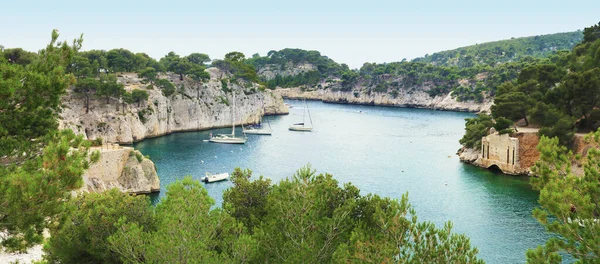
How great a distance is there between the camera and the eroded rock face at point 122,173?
33812 millimetres

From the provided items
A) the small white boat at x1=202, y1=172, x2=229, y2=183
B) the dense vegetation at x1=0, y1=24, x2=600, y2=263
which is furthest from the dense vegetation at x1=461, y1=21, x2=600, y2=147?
the dense vegetation at x1=0, y1=24, x2=600, y2=263

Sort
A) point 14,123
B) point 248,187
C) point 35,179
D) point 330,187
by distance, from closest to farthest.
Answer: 1. point 35,179
2. point 14,123
3. point 330,187
4. point 248,187

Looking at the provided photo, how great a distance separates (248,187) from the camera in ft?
70.8

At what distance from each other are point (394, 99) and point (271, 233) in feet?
438

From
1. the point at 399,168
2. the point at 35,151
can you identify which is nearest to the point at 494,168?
the point at 399,168

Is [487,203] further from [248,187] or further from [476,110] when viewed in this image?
[476,110]

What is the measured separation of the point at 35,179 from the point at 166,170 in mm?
36913

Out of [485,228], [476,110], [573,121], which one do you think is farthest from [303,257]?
[476,110]

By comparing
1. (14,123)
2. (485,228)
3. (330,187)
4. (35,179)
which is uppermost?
(14,123)

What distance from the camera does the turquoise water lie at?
102 ft

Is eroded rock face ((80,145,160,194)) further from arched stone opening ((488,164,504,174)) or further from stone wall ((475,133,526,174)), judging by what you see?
arched stone opening ((488,164,504,174))

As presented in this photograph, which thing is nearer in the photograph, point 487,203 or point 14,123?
point 14,123

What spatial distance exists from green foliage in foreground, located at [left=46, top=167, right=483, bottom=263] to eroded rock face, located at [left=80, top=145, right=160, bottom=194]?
1478cm

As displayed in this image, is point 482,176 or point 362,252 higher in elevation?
point 362,252
